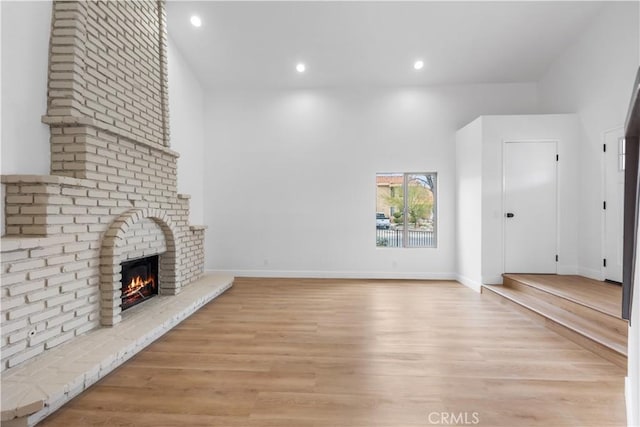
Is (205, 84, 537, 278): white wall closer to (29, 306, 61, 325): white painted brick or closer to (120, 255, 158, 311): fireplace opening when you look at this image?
(120, 255, 158, 311): fireplace opening

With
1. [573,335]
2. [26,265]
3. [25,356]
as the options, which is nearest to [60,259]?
[26,265]

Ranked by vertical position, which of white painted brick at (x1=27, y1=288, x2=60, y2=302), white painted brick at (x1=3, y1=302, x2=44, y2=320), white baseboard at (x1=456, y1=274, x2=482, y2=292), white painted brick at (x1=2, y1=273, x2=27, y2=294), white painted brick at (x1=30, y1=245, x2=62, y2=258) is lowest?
white baseboard at (x1=456, y1=274, x2=482, y2=292)

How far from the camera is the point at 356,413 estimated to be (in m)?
1.92

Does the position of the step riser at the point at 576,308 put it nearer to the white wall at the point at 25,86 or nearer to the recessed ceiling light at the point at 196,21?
the white wall at the point at 25,86

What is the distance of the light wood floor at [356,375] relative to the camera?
1.90m

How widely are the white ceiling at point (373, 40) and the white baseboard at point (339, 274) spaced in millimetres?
3675

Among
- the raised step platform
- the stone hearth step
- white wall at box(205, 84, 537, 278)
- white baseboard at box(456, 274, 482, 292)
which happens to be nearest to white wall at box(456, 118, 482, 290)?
white baseboard at box(456, 274, 482, 292)

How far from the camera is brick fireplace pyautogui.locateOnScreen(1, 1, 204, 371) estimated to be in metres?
2.30

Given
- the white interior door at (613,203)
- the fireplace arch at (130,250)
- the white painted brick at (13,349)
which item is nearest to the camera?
the white painted brick at (13,349)

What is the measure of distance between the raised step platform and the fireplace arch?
4671 mm

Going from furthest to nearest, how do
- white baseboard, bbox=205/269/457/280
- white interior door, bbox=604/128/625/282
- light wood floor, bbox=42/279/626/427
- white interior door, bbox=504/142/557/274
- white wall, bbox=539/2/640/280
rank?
white baseboard, bbox=205/269/457/280, white interior door, bbox=504/142/557/274, white interior door, bbox=604/128/625/282, white wall, bbox=539/2/640/280, light wood floor, bbox=42/279/626/427

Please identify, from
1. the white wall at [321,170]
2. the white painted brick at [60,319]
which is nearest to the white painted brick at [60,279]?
the white painted brick at [60,319]

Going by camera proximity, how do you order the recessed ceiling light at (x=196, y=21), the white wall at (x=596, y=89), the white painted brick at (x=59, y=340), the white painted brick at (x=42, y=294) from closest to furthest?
1. the white painted brick at (x=42, y=294)
2. the white painted brick at (x=59, y=340)
3. the white wall at (x=596, y=89)
4. the recessed ceiling light at (x=196, y=21)

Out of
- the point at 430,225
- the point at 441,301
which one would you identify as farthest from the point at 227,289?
the point at 430,225
